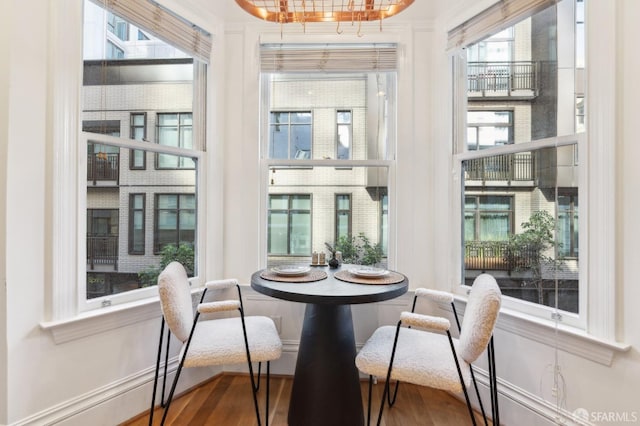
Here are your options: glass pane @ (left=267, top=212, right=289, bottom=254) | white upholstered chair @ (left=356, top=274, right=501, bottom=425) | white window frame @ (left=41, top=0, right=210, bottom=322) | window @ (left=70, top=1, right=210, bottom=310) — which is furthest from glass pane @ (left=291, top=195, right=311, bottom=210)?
white window frame @ (left=41, top=0, right=210, bottom=322)

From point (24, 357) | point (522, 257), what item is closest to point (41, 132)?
point (24, 357)

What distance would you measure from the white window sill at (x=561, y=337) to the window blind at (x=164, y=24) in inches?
100

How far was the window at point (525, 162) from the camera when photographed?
→ 1.51 metres

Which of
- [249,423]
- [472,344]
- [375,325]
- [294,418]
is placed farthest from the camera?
[375,325]

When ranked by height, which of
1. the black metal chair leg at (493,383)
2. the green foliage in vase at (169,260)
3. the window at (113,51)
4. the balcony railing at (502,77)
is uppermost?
the window at (113,51)

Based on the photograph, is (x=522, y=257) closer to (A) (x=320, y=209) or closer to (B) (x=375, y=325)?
(B) (x=375, y=325)

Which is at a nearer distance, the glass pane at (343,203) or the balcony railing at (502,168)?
the balcony railing at (502,168)

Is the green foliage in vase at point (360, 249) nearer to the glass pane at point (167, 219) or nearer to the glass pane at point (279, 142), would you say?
the glass pane at point (279, 142)

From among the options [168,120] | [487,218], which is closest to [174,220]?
[168,120]

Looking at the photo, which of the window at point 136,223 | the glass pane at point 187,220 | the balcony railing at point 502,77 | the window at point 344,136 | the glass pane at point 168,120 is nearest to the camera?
the balcony railing at point 502,77

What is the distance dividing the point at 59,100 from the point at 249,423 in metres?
1.91

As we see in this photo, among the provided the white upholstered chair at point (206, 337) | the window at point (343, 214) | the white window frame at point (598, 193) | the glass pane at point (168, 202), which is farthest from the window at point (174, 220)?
the white window frame at point (598, 193)

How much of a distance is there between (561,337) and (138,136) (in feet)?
8.34

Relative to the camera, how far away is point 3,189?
4.22 feet
